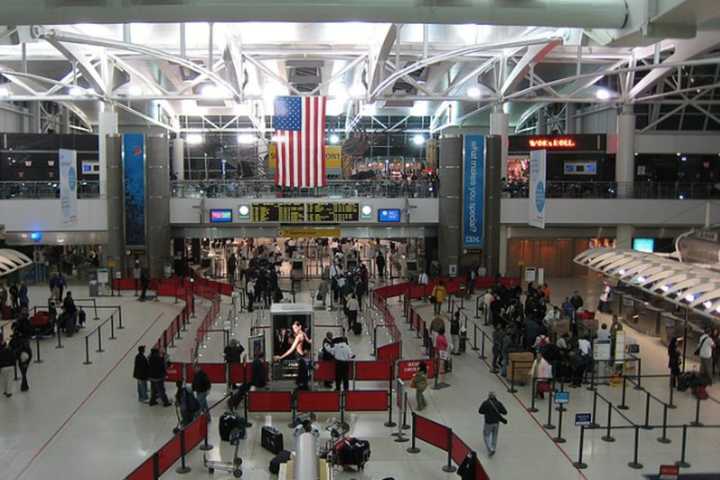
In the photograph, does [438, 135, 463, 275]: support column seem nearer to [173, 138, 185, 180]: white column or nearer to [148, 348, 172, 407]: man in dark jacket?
[148, 348, 172, 407]: man in dark jacket

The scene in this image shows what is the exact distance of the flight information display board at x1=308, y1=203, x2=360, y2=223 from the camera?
105ft

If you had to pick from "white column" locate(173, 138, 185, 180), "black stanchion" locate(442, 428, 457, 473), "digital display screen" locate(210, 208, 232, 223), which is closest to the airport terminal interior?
"black stanchion" locate(442, 428, 457, 473)

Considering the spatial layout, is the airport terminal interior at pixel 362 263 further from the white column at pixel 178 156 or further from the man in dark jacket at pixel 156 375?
the white column at pixel 178 156

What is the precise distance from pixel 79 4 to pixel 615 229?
1158 inches

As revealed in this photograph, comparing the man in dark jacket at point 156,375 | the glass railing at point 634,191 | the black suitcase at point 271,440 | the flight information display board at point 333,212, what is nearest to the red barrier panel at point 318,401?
the black suitcase at point 271,440

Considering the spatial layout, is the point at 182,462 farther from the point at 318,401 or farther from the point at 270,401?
the point at 318,401

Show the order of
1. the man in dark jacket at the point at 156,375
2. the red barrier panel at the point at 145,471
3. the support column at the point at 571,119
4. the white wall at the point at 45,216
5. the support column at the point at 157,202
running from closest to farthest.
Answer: the red barrier panel at the point at 145,471 < the man in dark jacket at the point at 156,375 < the white wall at the point at 45,216 < the support column at the point at 157,202 < the support column at the point at 571,119

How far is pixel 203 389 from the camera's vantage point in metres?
12.7

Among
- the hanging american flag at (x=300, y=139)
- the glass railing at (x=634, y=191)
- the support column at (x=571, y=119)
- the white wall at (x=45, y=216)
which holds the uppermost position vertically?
the support column at (x=571, y=119)

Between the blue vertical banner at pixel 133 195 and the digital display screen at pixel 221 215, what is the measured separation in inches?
119

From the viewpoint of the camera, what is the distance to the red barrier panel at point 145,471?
30.3 feet

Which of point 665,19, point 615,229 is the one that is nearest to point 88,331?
point 665,19

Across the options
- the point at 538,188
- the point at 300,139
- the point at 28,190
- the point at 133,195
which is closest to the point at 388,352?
the point at 538,188

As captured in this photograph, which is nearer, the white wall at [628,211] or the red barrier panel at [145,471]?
the red barrier panel at [145,471]
